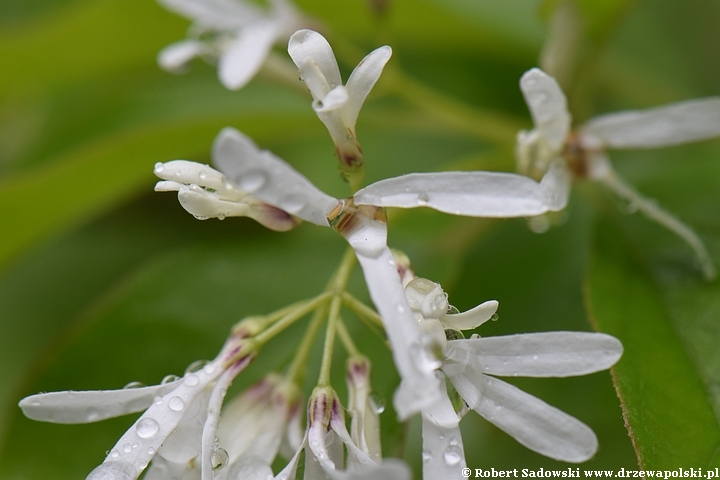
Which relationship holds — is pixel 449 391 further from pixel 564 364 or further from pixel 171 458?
pixel 171 458

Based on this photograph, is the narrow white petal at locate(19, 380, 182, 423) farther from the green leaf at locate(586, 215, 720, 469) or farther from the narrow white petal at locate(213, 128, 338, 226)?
the green leaf at locate(586, 215, 720, 469)

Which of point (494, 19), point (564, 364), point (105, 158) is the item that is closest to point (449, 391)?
point (564, 364)

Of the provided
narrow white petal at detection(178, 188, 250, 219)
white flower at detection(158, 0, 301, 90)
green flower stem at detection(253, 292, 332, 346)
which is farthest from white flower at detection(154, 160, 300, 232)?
white flower at detection(158, 0, 301, 90)

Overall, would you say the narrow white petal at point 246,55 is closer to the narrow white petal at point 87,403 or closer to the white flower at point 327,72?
the white flower at point 327,72

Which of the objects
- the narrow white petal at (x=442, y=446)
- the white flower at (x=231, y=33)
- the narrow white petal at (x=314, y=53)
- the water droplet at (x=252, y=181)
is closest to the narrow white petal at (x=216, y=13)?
the white flower at (x=231, y=33)

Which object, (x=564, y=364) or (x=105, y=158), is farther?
(x=105, y=158)

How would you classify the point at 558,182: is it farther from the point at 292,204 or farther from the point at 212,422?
the point at 212,422
